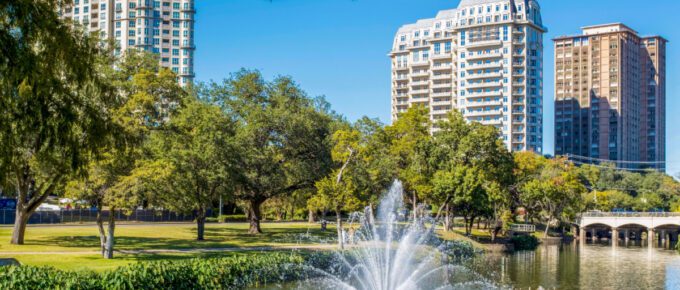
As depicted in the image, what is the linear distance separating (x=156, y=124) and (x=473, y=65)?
12060 centimetres

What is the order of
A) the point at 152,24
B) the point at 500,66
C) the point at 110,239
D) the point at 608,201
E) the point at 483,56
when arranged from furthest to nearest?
the point at 152,24 → the point at 483,56 → the point at 500,66 → the point at 608,201 → the point at 110,239

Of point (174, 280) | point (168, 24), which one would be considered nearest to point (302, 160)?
point (174, 280)

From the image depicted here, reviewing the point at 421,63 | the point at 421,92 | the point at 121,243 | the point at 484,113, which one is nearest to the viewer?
the point at 121,243

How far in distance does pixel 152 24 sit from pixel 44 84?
6553 inches

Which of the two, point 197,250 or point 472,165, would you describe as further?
point 472,165

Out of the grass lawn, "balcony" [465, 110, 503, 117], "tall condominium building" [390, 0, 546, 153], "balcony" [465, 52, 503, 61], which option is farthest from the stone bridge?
"balcony" [465, 52, 503, 61]

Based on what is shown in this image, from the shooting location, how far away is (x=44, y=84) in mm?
17266

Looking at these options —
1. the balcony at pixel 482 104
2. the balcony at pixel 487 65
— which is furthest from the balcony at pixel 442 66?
the balcony at pixel 482 104

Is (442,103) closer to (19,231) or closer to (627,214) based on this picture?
(627,214)

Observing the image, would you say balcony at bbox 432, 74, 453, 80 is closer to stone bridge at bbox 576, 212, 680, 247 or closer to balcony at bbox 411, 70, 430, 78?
balcony at bbox 411, 70, 430, 78

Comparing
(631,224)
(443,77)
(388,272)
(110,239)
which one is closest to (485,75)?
(443,77)

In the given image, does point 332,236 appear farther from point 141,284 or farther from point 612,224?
point 612,224

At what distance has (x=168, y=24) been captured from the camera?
179000mm

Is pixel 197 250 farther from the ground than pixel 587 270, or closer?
farther from the ground
